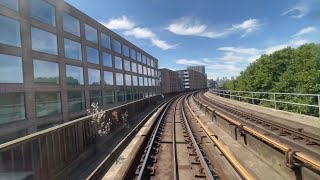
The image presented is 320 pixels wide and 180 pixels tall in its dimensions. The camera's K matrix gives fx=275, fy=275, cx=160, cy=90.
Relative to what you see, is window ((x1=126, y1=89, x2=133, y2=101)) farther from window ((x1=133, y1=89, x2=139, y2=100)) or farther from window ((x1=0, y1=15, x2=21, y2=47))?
window ((x1=0, y1=15, x2=21, y2=47))

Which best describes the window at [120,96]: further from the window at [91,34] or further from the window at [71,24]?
the window at [71,24]

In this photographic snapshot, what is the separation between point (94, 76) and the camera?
3853 centimetres

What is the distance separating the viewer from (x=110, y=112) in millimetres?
15367

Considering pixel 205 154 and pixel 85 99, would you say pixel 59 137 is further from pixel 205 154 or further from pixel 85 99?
pixel 85 99

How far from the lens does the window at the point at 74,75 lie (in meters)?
30.9

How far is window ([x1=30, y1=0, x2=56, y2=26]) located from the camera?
996 inches

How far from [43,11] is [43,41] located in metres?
3.13

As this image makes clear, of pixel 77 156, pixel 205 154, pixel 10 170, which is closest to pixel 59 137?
pixel 77 156

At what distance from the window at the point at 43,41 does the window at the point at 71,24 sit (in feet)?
10.1

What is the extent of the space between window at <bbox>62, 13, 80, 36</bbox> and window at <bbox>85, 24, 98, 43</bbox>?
2.81 metres

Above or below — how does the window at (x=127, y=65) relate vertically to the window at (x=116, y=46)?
below

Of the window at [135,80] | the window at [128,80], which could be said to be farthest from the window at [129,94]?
the window at [135,80]

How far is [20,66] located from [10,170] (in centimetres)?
1948

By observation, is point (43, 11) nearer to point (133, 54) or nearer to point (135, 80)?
point (133, 54)
